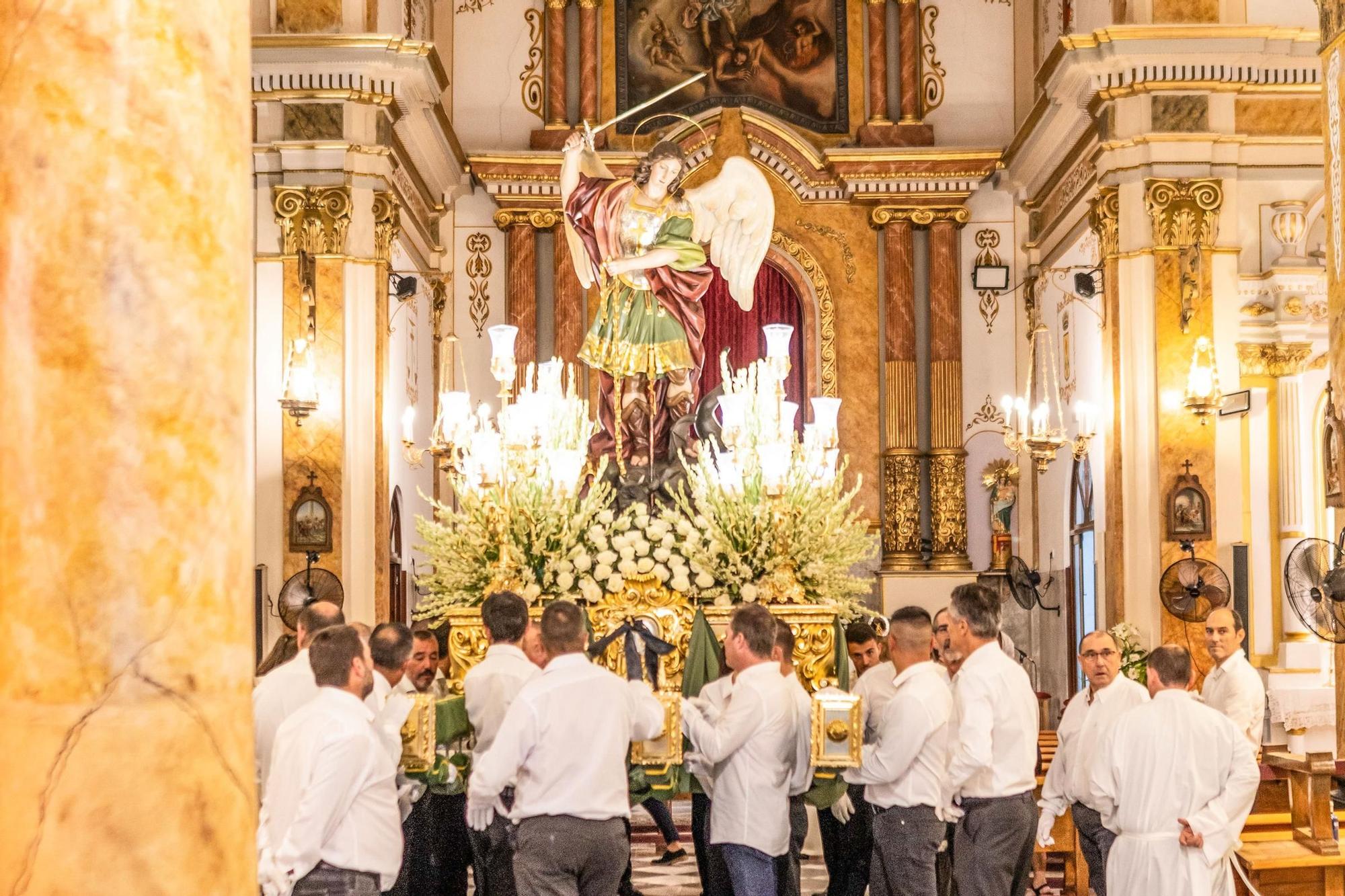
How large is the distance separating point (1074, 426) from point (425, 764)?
1169 centimetres

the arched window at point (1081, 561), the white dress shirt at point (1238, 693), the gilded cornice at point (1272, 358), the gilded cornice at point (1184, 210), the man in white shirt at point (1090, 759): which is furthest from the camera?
the arched window at point (1081, 561)

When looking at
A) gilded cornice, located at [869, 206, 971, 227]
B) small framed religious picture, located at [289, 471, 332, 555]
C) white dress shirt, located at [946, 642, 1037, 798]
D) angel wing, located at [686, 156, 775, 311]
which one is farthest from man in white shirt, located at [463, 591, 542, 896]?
gilded cornice, located at [869, 206, 971, 227]

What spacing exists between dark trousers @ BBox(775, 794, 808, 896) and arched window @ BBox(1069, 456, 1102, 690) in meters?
9.20

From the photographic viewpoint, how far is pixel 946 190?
17938mm

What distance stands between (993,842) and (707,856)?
140 centimetres

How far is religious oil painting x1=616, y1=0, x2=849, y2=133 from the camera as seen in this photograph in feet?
60.7

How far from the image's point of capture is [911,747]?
21.6 ft

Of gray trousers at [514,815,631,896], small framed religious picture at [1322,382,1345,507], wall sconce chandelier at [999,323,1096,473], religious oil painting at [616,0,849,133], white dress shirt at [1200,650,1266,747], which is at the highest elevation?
religious oil painting at [616,0,849,133]

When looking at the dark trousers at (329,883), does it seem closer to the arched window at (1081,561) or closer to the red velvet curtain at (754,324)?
the arched window at (1081,561)

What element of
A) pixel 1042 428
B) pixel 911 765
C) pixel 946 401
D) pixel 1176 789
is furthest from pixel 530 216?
pixel 1176 789

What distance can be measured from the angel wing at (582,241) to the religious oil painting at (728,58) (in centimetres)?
849

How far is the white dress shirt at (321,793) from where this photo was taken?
4.80 m

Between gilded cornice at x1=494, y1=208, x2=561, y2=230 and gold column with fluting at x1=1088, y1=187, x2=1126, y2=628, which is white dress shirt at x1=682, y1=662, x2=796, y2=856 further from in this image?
gilded cornice at x1=494, y1=208, x2=561, y2=230

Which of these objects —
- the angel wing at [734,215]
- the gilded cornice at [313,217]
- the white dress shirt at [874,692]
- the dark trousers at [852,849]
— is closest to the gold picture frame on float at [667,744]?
the white dress shirt at [874,692]
